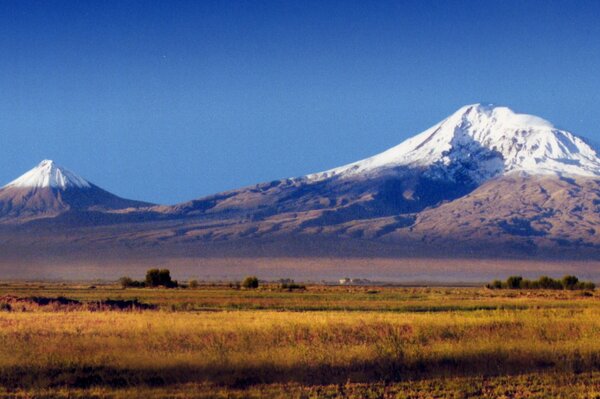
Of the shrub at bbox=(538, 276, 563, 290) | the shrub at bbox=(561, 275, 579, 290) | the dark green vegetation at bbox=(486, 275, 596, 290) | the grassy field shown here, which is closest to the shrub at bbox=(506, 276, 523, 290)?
the dark green vegetation at bbox=(486, 275, 596, 290)

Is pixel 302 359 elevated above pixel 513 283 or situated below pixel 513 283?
below

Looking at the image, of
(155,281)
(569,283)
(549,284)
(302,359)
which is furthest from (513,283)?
(302,359)

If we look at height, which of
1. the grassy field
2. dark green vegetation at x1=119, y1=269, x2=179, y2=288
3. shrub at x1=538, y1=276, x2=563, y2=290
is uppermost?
dark green vegetation at x1=119, y1=269, x2=179, y2=288

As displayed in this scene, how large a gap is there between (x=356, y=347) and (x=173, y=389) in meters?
5.49

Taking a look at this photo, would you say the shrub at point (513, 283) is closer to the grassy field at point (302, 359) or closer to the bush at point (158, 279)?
the bush at point (158, 279)

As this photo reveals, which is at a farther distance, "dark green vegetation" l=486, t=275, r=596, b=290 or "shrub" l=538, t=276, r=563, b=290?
"shrub" l=538, t=276, r=563, b=290

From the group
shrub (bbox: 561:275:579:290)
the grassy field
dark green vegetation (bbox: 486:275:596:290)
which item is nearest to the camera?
the grassy field

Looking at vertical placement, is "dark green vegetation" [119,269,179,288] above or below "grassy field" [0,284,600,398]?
above

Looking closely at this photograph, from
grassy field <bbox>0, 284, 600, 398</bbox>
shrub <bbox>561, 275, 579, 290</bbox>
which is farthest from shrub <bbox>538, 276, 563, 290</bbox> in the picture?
grassy field <bbox>0, 284, 600, 398</bbox>

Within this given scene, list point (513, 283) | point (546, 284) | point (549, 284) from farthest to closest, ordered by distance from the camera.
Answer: point (513, 283) → point (549, 284) → point (546, 284)

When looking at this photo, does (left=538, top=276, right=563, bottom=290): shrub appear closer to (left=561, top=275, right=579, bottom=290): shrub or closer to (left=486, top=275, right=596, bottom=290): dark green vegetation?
(left=486, top=275, right=596, bottom=290): dark green vegetation

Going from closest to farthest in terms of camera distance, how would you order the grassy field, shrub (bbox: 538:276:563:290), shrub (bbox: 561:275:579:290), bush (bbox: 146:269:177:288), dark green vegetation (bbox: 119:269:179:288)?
1. the grassy field
2. dark green vegetation (bbox: 119:269:179:288)
3. bush (bbox: 146:269:177:288)
4. shrub (bbox: 561:275:579:290)
5. shrub (bbox: 538:276:563:290)

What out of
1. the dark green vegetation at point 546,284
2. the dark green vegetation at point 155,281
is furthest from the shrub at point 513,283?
the dark green vegetation at point 155,281

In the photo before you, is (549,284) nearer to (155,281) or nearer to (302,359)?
(155,281)
